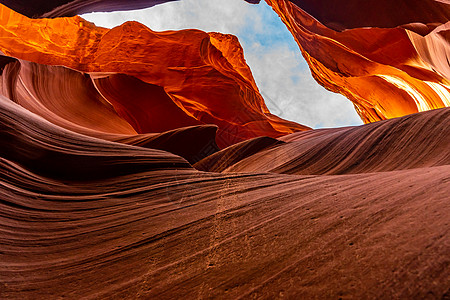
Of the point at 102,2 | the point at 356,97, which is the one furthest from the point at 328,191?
the point at 356,97

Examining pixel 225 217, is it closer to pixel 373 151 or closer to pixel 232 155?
pixel 373 151

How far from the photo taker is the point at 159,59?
12.7 meters

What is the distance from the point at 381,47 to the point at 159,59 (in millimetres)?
9154

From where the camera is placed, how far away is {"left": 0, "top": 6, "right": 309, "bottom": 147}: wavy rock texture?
11.7 meters

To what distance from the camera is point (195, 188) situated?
2508 millimetres

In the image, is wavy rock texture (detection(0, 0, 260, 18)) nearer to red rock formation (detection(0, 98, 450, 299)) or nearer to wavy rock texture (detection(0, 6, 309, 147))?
wavy rock texture (detection(0, 6, 309, 147))

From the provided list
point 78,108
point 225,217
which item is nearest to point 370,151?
point 225,217

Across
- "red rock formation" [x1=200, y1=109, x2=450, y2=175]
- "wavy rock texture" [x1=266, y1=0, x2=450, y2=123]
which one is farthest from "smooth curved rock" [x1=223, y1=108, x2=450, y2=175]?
"wavy rock texture" [x1=266, y1=0, x2=450, y2=123]

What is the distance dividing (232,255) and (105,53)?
13.4m

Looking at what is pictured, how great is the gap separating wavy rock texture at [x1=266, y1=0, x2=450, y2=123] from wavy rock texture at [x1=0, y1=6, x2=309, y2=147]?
351 cm

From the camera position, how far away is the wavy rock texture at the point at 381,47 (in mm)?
6531

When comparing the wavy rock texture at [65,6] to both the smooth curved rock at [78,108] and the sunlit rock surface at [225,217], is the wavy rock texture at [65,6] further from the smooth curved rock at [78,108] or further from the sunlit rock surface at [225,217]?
the sunlit rock surface at [225,217]

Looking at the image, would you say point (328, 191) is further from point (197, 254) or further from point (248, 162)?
point (248, 162)

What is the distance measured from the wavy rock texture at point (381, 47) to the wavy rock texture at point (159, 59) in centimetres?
351
